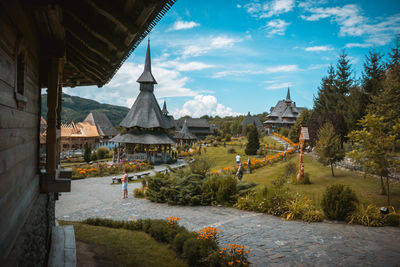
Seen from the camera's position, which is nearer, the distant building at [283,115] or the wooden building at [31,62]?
the wooden building at [31,62]

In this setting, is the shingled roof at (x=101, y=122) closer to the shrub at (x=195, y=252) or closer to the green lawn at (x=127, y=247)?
the green lawn at (x=127, y=247)

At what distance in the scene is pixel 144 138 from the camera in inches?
1077

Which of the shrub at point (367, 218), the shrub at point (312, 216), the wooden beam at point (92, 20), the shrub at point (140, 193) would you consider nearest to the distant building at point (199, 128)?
the shrub at point (140, 193)

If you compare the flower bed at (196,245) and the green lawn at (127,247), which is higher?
the flower bed at (196,245)

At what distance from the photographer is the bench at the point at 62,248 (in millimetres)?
4961

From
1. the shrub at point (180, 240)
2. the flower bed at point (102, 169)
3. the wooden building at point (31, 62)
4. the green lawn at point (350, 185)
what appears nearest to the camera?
the wooden building at point (31, 62)

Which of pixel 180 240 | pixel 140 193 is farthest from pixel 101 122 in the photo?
pixel 180 240

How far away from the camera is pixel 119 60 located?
4.78 m

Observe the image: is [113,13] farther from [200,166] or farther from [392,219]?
[200,166]

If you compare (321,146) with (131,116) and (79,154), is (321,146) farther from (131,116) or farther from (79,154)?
(79,154)

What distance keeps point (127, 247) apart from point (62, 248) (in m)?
1.95

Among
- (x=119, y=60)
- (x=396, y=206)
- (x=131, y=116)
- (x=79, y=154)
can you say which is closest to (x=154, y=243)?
(x=119, y=60)

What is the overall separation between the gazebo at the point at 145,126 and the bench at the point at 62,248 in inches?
816

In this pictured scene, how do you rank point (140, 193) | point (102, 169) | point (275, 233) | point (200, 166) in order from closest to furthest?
point (275, 233), point (200, 166), point (140, 193), point (102, 169)
